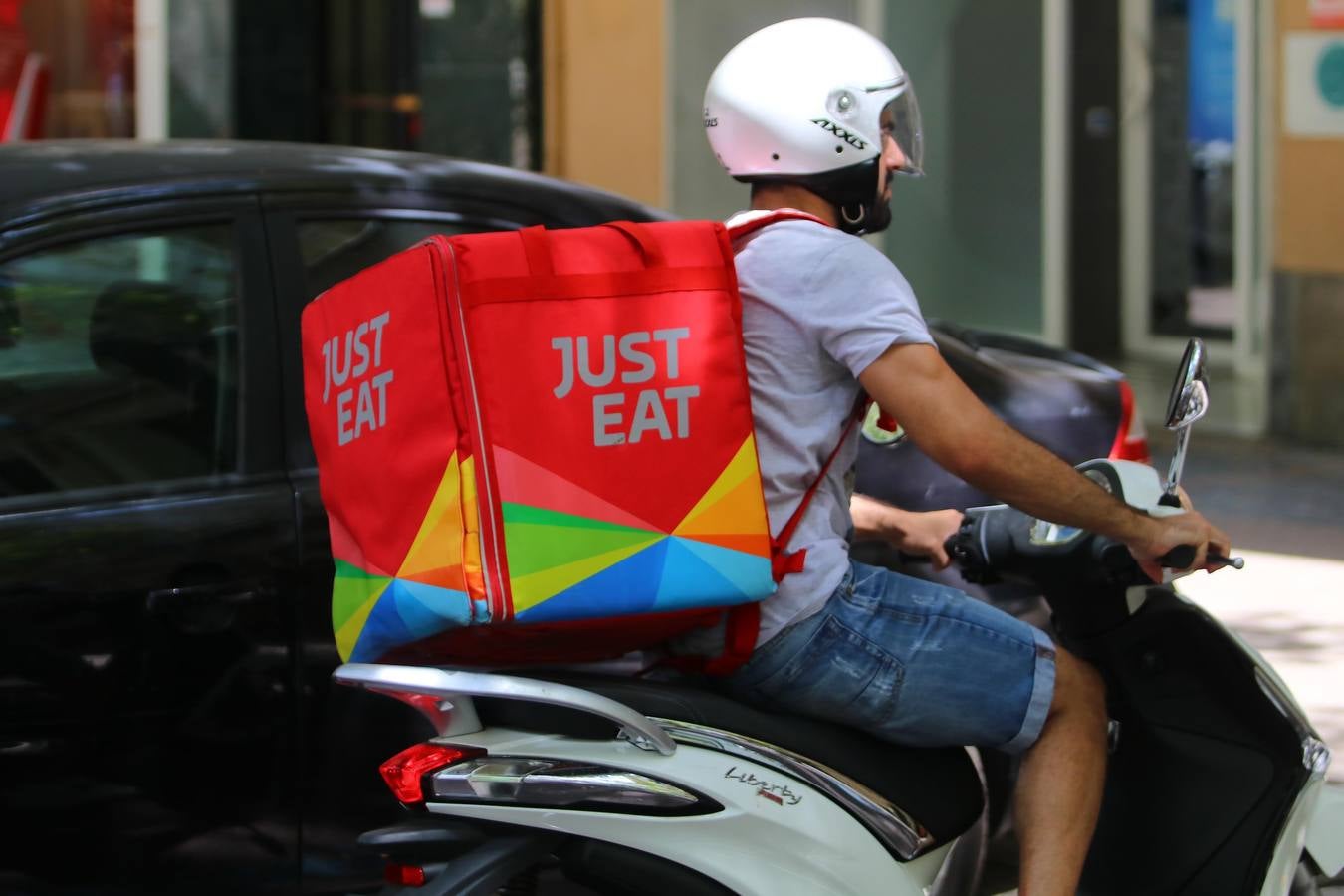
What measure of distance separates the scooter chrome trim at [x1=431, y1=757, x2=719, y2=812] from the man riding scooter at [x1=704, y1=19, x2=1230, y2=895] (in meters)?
0.25

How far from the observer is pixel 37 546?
3.22 meters

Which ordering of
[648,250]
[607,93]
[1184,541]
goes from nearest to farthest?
[648,250] → [1184,541] → [607,93]

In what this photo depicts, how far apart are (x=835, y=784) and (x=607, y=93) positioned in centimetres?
882

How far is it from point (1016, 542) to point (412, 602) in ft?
3.30

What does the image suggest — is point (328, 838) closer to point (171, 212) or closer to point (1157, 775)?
point (171, 212)

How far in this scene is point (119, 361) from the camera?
353 centimetres

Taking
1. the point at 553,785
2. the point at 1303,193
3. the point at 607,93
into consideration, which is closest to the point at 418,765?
the point at 553,785

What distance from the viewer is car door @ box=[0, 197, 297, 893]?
10.5 ft

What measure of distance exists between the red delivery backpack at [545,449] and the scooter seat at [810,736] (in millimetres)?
87

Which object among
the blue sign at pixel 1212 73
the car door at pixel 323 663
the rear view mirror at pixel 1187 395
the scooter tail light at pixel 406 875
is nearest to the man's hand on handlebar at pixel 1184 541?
the rear view mirror at pixel 1187 395

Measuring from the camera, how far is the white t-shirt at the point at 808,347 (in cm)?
253

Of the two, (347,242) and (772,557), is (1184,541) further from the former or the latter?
(347,242)

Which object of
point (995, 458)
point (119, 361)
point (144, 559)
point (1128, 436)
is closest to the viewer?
point (995, 458)

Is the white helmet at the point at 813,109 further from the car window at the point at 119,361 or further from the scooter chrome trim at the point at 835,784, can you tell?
the car window at the point at 119,361
